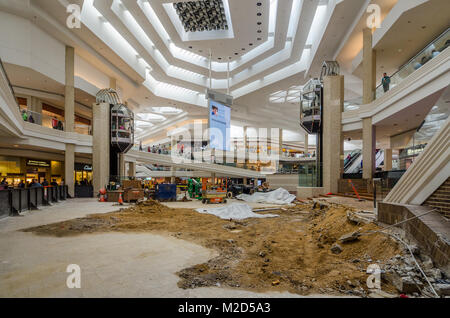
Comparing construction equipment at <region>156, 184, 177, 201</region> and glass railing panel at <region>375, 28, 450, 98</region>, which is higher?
glass railing panel at <region>375, 28, 450, 98</region>

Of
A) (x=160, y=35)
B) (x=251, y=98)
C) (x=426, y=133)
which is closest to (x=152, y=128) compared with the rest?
(x=251, y=98)

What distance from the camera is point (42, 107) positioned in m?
20.8

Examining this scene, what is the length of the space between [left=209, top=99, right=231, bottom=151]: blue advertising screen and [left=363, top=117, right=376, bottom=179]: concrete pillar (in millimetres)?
10552

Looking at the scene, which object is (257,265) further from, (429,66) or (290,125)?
(290,125)

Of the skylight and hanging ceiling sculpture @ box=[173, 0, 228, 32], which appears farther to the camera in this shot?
the skylight

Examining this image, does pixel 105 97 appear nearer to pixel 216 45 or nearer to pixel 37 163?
pixel 37 163

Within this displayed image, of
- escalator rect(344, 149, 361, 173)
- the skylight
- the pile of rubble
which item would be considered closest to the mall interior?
the pile of rubble

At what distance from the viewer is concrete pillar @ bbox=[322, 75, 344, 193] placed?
1577 centimetres

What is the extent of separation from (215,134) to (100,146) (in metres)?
9.00

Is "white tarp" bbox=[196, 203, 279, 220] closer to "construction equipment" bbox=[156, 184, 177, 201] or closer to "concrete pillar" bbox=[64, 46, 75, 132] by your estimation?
"construction equipment" bbox=[156, 184, 177, 201]

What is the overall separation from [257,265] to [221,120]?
18.0m
